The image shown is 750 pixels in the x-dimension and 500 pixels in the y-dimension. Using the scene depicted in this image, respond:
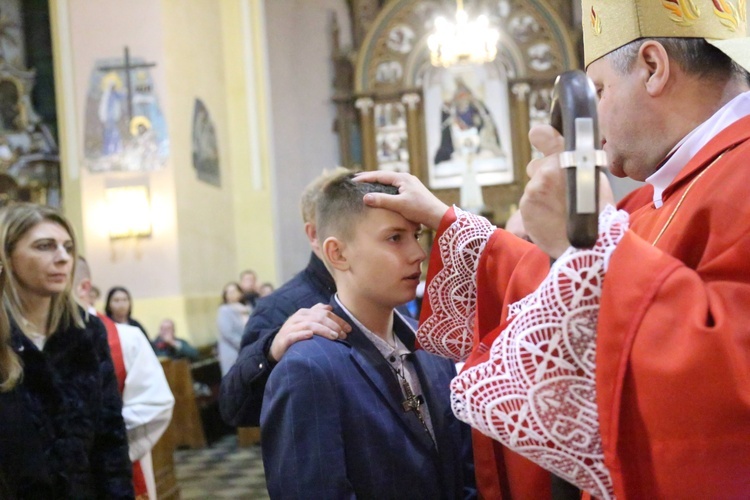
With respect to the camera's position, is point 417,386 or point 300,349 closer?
point 300,349

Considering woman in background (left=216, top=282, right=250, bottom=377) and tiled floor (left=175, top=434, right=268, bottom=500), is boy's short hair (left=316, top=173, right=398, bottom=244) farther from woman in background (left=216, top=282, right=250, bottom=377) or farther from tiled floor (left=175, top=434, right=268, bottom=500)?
woman in background (left=216, top=282, right=250, bottom=377)

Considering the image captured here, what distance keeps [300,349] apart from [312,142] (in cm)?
1183

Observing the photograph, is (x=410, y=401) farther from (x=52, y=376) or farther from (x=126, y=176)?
(x=126, y=176)

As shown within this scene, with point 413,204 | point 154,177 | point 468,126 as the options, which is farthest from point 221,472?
point 468,126

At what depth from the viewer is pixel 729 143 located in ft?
4.26

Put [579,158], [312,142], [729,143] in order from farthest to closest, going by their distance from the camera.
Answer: [312,142]
[729,143]
[579,158]

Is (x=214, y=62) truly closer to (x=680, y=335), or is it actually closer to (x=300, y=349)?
(x=300, y=349)

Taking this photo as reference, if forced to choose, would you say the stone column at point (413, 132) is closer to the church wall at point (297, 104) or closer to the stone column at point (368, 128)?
the stone column at point (368, 128)

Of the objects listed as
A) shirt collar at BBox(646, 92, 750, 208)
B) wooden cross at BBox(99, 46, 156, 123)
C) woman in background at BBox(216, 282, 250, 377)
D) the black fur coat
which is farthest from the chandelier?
shirt collar at BBox(646, 92, 750, 208)

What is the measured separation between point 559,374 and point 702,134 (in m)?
0.62

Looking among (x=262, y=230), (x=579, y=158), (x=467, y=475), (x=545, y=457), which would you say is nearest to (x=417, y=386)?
(x=467, y=475)

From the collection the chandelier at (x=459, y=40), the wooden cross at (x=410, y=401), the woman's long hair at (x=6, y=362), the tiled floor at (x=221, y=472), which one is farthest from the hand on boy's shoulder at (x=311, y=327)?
the chandelier at (x=459, y=40)

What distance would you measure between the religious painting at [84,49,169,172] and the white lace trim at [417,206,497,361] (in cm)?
794

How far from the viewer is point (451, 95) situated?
43.2 feet
